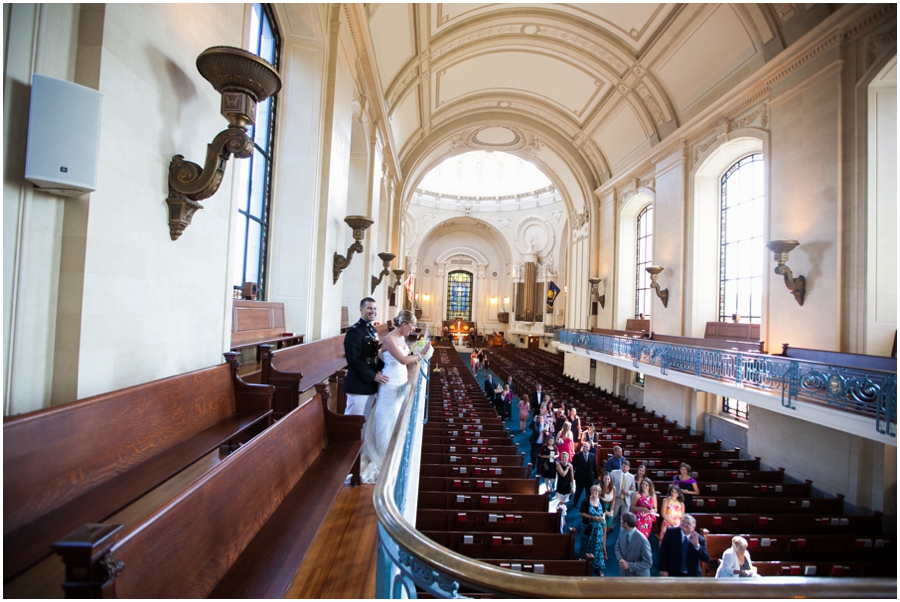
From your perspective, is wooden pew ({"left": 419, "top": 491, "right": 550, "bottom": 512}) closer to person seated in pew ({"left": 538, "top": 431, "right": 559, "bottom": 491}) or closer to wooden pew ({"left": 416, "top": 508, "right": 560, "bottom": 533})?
wooden pew ({"left": 416, "top": 508, "right": 560, "bottom": 533})

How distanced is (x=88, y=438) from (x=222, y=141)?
1955 millimetres

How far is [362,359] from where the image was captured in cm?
337

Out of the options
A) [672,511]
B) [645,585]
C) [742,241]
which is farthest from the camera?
[742,241]

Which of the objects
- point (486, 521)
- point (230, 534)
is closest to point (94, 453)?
point (230, 534)

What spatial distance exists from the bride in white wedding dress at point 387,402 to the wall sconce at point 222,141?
64.8 inches

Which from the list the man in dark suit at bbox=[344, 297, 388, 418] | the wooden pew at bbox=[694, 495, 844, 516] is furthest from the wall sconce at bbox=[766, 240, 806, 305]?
the man in dark suit at bbox=[344, 297, 388, 418]

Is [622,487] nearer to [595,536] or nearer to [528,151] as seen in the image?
[595,536]

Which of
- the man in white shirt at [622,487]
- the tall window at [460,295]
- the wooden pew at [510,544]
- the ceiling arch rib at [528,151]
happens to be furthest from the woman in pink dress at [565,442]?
the tall window at [460,295]

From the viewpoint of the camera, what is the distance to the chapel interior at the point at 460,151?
2.17 metres

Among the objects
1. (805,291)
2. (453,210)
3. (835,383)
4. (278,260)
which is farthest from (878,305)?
(453,210)

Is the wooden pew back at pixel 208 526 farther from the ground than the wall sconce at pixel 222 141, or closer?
closer

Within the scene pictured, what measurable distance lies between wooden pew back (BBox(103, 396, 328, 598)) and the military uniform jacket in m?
0.83

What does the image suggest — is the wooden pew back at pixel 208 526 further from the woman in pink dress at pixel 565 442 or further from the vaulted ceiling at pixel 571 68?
the vaulted ceiling at pixel 571 68

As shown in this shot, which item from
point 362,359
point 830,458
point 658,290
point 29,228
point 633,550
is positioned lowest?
point 633,550
